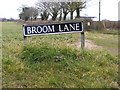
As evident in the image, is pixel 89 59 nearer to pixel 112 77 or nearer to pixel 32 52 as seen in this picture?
pixel 112 77

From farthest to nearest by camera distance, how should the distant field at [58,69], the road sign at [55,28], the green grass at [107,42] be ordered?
the green grass at [107,42] < the road sign at [55,28] < the distant field at [58,69]

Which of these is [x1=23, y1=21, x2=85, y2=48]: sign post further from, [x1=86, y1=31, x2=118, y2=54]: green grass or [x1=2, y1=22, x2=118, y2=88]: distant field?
[x1=86, y1=31, x2=118, y2=54]: green grass

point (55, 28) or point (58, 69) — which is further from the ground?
point (55, 28)

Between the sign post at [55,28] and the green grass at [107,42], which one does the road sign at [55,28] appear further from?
the green grass at [107,42]

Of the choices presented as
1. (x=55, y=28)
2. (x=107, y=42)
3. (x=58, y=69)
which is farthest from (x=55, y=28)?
(x=107, y=42)

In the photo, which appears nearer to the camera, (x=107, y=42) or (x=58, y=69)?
(x=58, y=69)

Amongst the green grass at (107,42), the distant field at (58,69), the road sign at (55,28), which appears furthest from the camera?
the green grass at (107,42)

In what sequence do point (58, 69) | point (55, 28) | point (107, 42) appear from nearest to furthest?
point (58, 69) < point (55, 28) < point (107, 42)

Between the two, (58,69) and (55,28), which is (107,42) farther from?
(58,69)

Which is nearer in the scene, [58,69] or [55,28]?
[58,69]

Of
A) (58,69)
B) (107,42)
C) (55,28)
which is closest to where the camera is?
(58,69)

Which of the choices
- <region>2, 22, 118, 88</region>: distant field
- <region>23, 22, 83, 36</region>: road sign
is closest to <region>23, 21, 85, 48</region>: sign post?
<region>23, 22, 83, 36</region>: road sign

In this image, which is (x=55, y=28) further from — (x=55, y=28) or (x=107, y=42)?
(x=107, y=42)

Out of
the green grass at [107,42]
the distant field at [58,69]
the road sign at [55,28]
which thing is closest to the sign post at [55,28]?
the road sign at [55,28]
